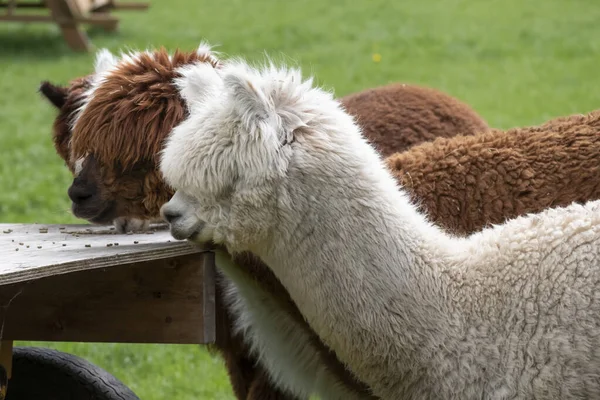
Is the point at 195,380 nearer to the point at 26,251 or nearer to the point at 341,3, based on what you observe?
the point at 26,251

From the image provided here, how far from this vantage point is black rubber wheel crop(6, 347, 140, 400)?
12.0ft

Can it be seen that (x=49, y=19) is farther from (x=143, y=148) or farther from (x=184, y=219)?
(x=184, y=219)

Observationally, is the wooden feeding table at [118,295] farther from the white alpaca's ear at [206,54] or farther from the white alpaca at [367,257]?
the white alpaca's ear at [206,54]

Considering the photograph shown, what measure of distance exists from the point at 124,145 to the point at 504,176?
1.45m

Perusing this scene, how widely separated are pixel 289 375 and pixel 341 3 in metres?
16.0

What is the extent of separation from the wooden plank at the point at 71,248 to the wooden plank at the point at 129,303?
7 centimetres

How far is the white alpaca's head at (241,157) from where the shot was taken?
9.42 ft

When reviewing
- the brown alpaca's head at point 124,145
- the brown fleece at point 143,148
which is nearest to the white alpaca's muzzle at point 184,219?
the brown fleece at point 143,148

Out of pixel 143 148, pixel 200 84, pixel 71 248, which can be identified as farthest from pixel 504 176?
pixel 71 248

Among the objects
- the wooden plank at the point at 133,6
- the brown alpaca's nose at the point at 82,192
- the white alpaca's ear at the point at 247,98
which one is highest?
the white alpaca's ear at the point at 247,98

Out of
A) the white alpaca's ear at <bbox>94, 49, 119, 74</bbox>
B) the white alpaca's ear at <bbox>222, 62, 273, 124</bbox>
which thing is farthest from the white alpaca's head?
the white alpaca's ear at <bbox>94, 49, 119, 74</bbox>

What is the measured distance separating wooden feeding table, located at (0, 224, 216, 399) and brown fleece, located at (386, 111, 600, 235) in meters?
1.06

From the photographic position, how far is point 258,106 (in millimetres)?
2900

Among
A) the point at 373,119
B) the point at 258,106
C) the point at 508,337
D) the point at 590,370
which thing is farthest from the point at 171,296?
the point at 373,119
